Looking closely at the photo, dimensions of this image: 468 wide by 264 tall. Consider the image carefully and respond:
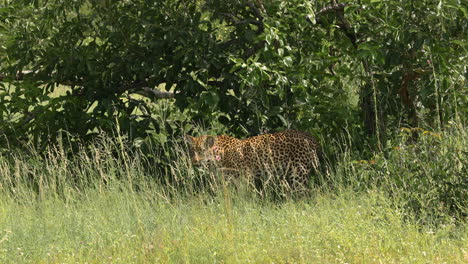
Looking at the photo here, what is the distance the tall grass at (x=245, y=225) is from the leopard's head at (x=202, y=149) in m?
0.39

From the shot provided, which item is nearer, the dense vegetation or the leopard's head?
the dense vegetation

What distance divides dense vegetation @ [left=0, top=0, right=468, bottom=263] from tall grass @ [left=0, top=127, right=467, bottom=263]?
2 cm

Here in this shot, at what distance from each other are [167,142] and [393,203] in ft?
8.90

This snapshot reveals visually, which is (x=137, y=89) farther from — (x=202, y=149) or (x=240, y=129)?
(x=202, y=149)

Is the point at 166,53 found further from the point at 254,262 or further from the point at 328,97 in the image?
the point at 254,262

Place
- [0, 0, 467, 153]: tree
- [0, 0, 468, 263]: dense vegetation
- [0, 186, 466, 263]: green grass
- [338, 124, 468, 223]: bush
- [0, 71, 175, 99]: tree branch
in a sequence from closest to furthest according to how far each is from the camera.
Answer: [0, 186, 466, 263]: green grass → [0, 0, 468, 263]: dense vegetation → [338, 124, 468, 223]: bush → [0, 0, 467, 153]: tree → [0, 71, 175, 99]: tree branch

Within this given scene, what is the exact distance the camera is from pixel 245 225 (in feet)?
19.8

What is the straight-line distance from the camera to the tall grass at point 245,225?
5.39 metres

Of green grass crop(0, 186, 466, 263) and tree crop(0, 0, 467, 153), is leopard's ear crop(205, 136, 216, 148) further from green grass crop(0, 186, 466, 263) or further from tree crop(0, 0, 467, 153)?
green grass crop(0, 186, 466, 263)

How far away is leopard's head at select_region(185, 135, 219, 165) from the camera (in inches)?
293

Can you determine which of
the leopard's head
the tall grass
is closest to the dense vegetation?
the tall grass

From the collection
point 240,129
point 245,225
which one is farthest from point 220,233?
point 240,129

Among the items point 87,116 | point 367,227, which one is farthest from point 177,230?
point 87,116

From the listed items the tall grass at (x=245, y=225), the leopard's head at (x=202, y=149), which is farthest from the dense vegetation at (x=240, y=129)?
the leopard's head at (x=202, y=149)
